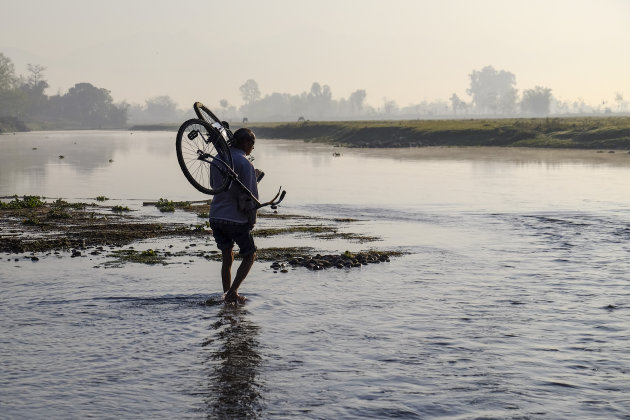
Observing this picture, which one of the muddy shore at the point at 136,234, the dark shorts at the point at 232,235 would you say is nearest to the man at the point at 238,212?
the dark shorts at the point at 232,235

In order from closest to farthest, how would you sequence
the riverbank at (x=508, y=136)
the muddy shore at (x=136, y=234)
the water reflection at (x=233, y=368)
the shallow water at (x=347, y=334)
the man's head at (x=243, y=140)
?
the water reflection at (x=233, y=368)
the shallow water at (x=347, y=334)
the man's head at (x=243, y=140)
the muddy shore at (x=136, y=234)
the riverbank at (x=508, y=136)

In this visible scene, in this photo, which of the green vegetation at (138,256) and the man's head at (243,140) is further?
the green vegetation at (138,256)

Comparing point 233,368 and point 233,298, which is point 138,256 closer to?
point 233,298

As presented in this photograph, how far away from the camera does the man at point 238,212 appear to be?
1166 cm

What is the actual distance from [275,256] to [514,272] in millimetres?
4754

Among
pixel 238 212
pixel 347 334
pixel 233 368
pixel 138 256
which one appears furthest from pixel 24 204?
pixel 233 368

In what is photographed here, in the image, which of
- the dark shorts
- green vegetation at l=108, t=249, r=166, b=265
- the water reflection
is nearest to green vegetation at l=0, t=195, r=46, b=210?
green vegetation at l=108, t=249, r=166, b=265

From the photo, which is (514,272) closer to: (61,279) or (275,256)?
(275,256)

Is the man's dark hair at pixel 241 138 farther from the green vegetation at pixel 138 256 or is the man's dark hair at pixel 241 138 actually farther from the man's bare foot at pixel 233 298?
the green vegetation at pixel 138 256

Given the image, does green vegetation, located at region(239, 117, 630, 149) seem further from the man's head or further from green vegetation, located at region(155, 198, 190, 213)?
the man's head

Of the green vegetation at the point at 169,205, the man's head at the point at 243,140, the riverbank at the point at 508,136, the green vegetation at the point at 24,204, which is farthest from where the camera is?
the riverbank at the point at 508,136

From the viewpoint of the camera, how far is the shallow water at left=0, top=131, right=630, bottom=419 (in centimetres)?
773

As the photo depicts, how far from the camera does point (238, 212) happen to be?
461 inches

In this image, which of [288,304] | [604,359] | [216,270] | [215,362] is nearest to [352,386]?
[215,362]
